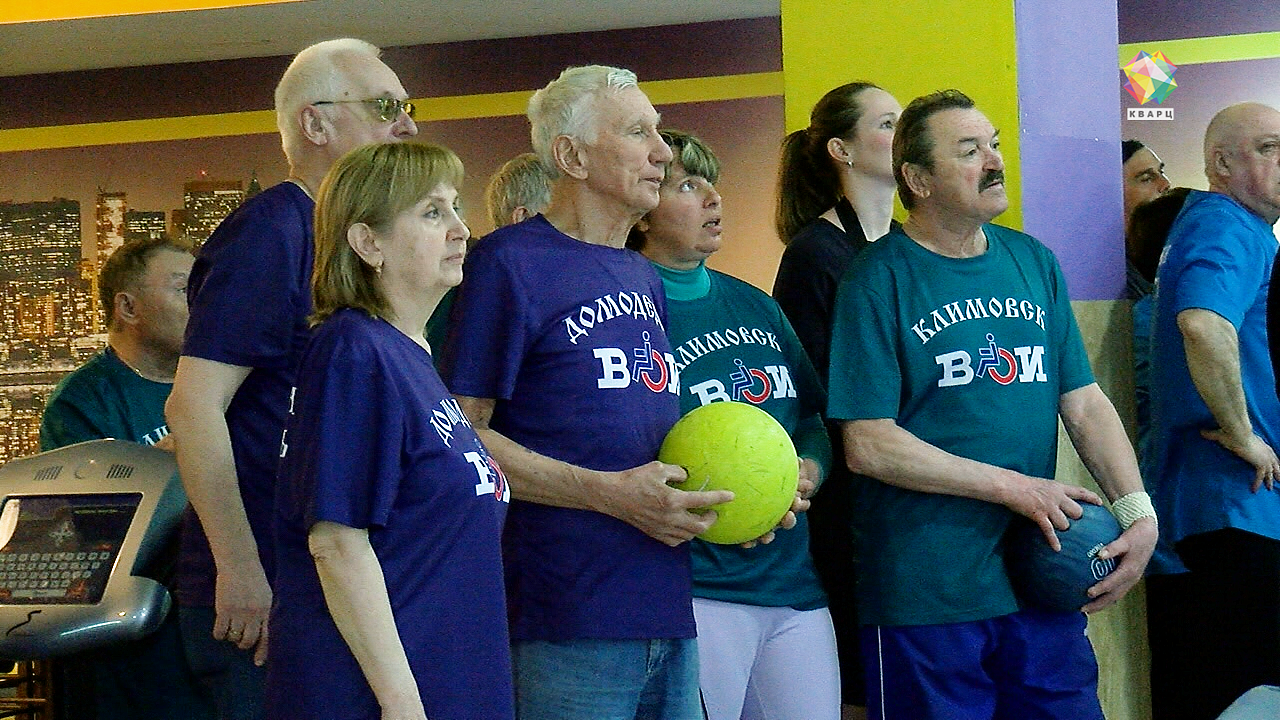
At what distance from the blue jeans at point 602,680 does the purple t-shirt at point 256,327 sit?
0.47 metres

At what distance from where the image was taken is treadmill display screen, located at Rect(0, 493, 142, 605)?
285 cm

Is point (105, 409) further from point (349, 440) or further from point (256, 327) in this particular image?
point (349, 440)

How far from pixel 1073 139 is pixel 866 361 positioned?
1119mm

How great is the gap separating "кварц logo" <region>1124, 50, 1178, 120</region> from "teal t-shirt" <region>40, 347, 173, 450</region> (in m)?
5.19

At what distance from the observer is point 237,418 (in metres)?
2.44

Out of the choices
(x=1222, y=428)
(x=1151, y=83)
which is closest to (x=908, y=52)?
(x=1222, y=428)

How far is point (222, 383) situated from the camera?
2383 mm

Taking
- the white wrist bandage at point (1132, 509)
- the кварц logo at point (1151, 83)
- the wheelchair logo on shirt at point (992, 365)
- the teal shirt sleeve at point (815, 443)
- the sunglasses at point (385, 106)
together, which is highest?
the кварц logo at point (1151, 83)

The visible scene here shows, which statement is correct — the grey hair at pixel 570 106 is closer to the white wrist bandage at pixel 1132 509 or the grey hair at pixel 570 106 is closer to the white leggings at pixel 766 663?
the white leggings at pixel 766 663

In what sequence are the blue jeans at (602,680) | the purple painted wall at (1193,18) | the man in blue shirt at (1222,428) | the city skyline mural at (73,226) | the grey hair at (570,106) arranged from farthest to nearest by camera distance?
1. the city skyline mural at (73,226)
2. the purple painted wall at (1193,18)
3. the man in blue shirt at (1222,428)
4. the grey hair at (570,106)
5. the blue jeans at (602,680)

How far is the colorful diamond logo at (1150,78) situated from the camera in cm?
709

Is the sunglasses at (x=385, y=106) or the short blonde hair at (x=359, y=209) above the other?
the sunglasses at (x=385, y=106)

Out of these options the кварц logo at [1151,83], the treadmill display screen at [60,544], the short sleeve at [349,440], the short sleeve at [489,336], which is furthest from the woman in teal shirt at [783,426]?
the кварц logo at [1151,83]

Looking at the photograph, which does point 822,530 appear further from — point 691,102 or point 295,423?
point 691,102
